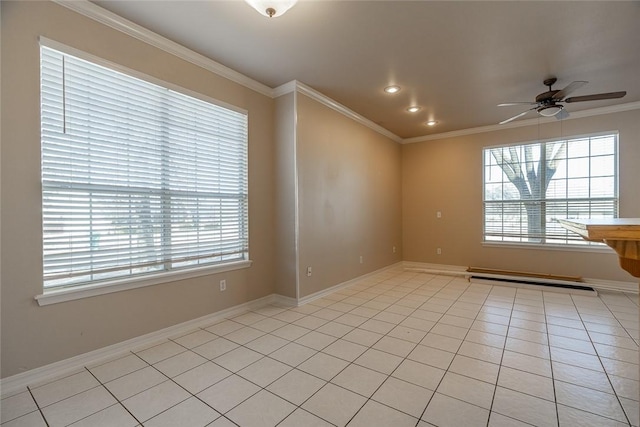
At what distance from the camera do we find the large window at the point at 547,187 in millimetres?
4543

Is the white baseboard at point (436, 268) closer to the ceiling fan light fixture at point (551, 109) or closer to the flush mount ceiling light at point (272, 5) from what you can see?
the ceiling fan light fixture at point (551, 109)

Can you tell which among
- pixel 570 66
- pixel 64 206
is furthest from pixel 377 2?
pixel 64 206

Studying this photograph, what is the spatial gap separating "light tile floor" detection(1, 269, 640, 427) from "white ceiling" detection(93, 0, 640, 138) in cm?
283

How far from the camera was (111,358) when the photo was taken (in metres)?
2.35

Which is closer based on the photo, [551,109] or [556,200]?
[551,109]

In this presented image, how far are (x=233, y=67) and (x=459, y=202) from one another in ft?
15.6

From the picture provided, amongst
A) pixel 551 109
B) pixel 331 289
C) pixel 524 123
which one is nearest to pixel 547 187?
pixel 524 123

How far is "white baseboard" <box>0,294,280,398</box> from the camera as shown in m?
1.93

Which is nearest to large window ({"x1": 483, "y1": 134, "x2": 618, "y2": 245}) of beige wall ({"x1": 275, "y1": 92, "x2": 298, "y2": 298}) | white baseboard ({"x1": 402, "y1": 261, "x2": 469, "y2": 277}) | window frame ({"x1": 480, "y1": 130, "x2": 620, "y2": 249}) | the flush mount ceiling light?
window frame ({"x1": 480, "y1": 130, "x2": 620, "y2": 249})

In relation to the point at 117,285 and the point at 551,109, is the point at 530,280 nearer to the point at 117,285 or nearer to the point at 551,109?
the point at 551,109

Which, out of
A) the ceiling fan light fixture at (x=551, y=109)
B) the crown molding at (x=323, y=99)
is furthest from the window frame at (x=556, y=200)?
the crown molding at (x=323, y=99)

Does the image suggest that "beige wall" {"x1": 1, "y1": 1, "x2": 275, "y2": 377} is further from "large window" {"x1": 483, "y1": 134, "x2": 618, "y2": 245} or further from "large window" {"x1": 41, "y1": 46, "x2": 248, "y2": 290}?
"large window" {"x1": 483, "y1": 134, "x2": 618, "y2": 245}

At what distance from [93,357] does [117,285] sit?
0.57 meters

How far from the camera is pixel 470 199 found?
5613 mm
